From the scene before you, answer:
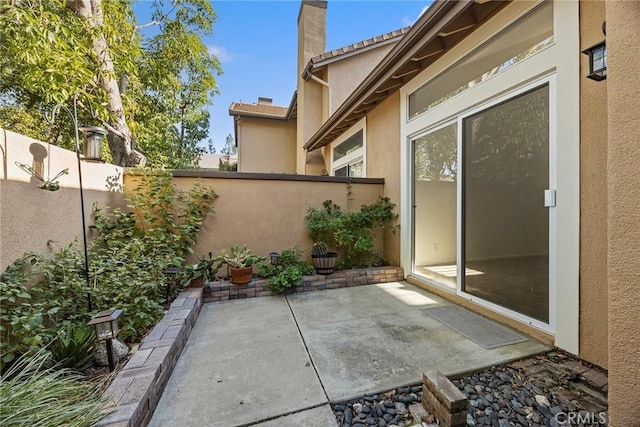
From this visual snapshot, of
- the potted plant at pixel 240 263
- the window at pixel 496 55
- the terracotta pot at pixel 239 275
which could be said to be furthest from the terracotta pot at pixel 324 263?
the window at pixel 496 55

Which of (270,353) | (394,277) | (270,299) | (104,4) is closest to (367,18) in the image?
(104,4)

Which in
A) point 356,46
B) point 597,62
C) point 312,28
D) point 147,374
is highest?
point 312,28

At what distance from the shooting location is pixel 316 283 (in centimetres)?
466

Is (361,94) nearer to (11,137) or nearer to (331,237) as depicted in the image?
(331,237)

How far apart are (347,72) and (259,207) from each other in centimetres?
675

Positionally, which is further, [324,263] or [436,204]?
[324,263]

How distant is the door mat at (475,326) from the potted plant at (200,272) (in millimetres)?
3345

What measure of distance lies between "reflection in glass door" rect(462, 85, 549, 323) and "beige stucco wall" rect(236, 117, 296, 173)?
31.6 feet

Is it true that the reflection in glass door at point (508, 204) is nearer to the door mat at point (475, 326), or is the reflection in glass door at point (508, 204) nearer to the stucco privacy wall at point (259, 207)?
the door mat at point (475, 326)

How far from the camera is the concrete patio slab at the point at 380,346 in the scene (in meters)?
2.22

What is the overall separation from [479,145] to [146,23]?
8406 millimetres

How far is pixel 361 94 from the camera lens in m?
5.34

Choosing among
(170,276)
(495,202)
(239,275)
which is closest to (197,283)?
(170,276)

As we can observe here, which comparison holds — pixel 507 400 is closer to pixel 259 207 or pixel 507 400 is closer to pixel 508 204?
pixel 508 204
